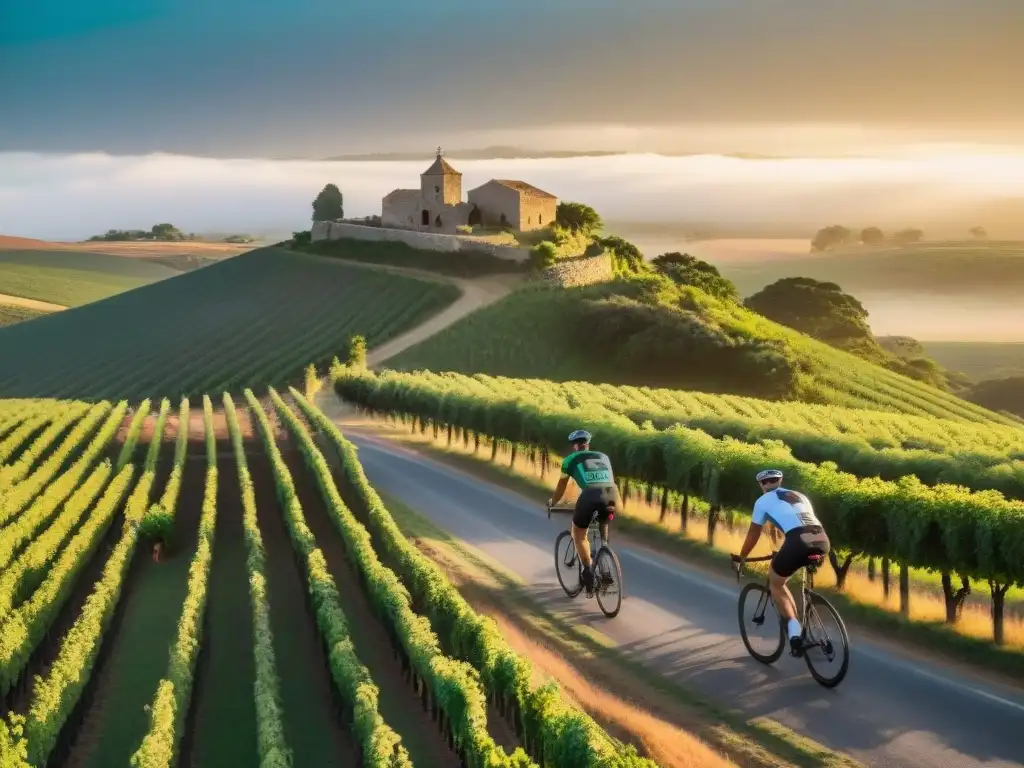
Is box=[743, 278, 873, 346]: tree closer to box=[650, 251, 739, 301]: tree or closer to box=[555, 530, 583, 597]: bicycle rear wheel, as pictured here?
box=[650, 251, 739, 301]: tree

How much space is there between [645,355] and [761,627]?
6814cm

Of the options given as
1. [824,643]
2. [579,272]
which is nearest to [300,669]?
[824,643]

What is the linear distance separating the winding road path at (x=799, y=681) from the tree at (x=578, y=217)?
106 metres

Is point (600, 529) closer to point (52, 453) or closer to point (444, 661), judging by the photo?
point (444, 661)

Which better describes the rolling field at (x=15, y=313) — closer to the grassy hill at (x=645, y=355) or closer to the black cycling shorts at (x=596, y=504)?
the grassy hill at (x=645, y=355)

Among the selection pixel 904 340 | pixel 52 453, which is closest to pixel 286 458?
pixel 52 453

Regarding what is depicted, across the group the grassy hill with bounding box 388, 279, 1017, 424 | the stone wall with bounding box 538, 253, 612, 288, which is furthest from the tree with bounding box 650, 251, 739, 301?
the grassy hill with bounding box 388, 279, 1017, 424

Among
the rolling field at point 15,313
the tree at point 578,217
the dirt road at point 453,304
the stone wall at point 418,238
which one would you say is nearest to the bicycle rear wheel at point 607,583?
the dirt road at point 453,304

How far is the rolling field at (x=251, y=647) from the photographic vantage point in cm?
1262

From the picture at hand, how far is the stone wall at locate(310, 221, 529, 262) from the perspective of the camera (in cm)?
10725

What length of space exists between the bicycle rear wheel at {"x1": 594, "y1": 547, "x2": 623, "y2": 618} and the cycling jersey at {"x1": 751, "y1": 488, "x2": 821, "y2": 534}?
12.0 feet

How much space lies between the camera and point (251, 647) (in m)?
18.5

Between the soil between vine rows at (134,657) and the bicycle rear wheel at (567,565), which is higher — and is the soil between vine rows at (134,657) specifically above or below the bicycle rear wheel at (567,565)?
below

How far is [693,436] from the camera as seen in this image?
83.7ft
